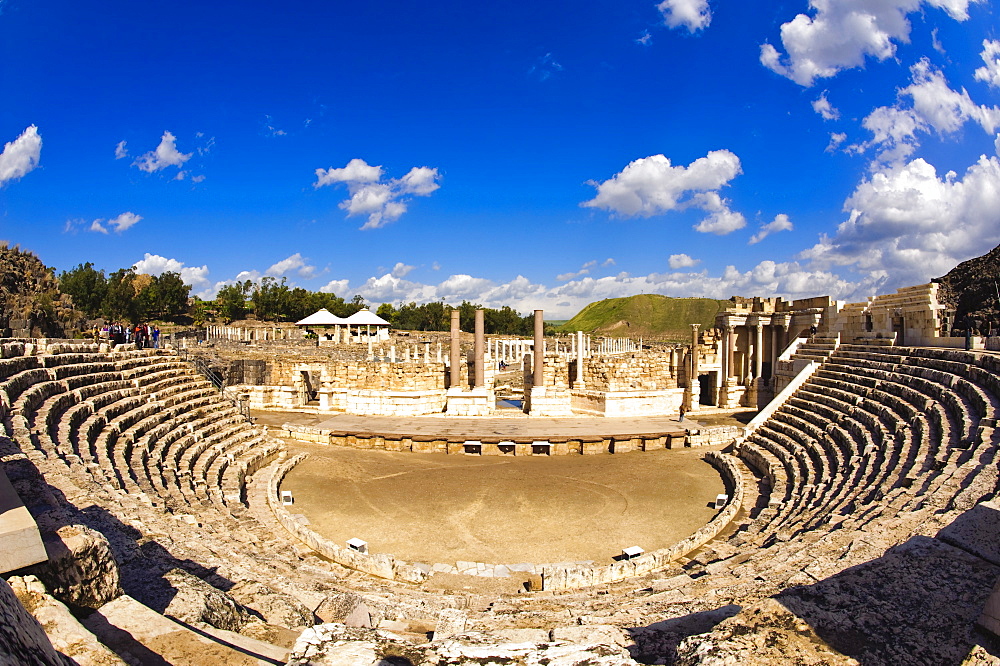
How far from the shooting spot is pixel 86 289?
179 feet

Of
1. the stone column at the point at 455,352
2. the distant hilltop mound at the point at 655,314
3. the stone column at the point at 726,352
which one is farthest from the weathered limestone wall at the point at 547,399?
the distant hilltop mound at the point at 655,314

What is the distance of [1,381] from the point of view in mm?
10812

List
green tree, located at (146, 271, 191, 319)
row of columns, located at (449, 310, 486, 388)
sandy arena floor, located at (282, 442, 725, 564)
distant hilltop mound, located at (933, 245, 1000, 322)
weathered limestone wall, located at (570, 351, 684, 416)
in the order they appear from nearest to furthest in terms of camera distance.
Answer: sandy arena floor, located at (282, 442, 725, 564) < weathered limestone wall, located at (570, 351, 684, 416) < row of columns, located at (449, 310, 486, 388) < distant hilltop mound, located at (933, 245, 1000, 322) < green tree, located at (146, 271, 191, 319)

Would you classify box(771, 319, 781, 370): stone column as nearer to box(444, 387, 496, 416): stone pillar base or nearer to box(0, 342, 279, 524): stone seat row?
box(444, 387, 496, 416): stone pillar base

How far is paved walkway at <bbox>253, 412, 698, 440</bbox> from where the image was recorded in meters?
17.2

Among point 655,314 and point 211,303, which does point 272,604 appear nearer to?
point 211,303

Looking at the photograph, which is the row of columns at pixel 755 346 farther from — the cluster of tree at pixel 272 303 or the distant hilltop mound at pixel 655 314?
the distant hilltop mound at pixel 655 314

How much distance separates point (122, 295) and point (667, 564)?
6178cm

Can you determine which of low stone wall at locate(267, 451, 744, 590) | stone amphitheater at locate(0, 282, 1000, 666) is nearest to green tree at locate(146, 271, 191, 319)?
stone amphitheater at locate(0, 282, 1000, 666)

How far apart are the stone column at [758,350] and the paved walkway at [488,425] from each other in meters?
8.90

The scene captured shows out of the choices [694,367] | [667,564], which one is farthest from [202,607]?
[694,367]

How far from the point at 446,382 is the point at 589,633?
18.9 metres

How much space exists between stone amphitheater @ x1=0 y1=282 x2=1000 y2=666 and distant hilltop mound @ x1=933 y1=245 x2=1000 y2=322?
72.7ft

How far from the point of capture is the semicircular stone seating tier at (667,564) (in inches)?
228
